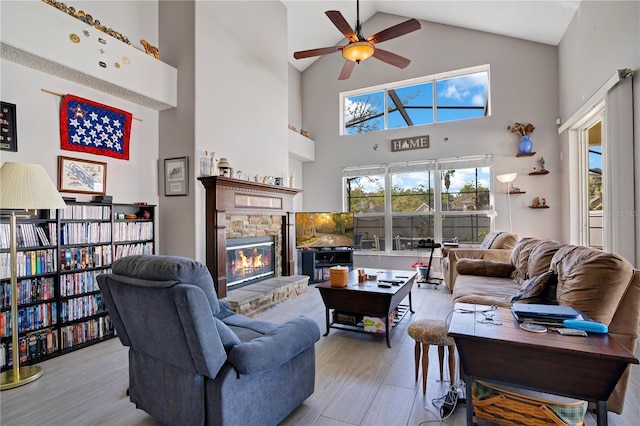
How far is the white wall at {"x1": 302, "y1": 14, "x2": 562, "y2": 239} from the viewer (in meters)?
5.45

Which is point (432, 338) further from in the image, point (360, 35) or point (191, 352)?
point (360, 35)

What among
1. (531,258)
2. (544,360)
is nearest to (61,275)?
(544,360)

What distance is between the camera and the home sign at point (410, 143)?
6.33 metres

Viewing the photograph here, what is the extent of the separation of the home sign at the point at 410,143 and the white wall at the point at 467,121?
0.37 ft

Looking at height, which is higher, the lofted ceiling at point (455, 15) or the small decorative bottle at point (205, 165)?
the lofted ceiling at point (455, 15)

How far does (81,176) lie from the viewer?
3238 millimetres

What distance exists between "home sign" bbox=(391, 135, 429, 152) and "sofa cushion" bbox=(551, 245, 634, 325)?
4.60 meters

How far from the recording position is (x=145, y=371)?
5.98 ft

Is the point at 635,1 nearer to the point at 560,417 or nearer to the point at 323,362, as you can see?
the point at 560,417

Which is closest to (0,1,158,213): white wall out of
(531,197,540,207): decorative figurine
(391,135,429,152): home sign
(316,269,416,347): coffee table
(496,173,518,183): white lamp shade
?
(316,269,416,347): coffee table

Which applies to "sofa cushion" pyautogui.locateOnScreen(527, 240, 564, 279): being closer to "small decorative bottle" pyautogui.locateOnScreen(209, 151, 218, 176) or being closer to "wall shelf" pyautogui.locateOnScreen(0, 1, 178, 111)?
"small decorative bottle" pyautogui.locateOnScreen(209, 151, 218, 176)

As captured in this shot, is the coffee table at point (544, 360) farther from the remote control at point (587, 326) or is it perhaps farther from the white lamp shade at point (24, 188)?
the white lamp shade at point (24, 188)

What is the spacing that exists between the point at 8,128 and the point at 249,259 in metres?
2.92

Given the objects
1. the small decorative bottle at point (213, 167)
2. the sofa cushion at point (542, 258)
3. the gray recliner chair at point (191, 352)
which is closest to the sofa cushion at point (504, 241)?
the sofa cushion at point (542, 258)
